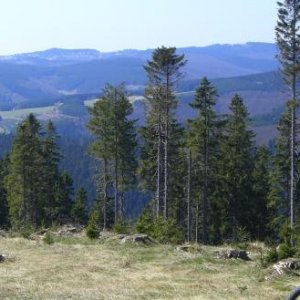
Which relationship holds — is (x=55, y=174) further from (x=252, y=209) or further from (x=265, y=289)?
(x=265, y=289)

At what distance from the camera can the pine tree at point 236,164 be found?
153 ft

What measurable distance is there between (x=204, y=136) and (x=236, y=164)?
5099 millimetres

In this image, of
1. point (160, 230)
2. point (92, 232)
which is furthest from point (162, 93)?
point (92, 232)

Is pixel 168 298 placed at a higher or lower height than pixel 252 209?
higher

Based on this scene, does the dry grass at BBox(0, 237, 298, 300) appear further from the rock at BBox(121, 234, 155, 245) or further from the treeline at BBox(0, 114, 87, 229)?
the treeline at BBox(0, 114, 87, 229)

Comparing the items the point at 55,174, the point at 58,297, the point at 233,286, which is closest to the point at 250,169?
the point at 55,174

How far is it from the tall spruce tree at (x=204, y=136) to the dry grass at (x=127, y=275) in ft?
65.1

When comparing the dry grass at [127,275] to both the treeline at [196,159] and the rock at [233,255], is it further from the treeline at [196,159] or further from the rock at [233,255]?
the treeline at [196,159]

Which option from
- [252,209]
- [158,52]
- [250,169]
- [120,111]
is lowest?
[252,209]

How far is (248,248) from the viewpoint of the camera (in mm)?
27734

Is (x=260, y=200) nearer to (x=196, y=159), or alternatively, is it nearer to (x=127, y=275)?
(x=196, y=159)

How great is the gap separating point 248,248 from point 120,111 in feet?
75.2

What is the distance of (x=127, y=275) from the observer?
19031 mm

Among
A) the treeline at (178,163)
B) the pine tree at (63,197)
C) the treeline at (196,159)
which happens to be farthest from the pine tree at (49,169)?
the treeline at (196,159)
